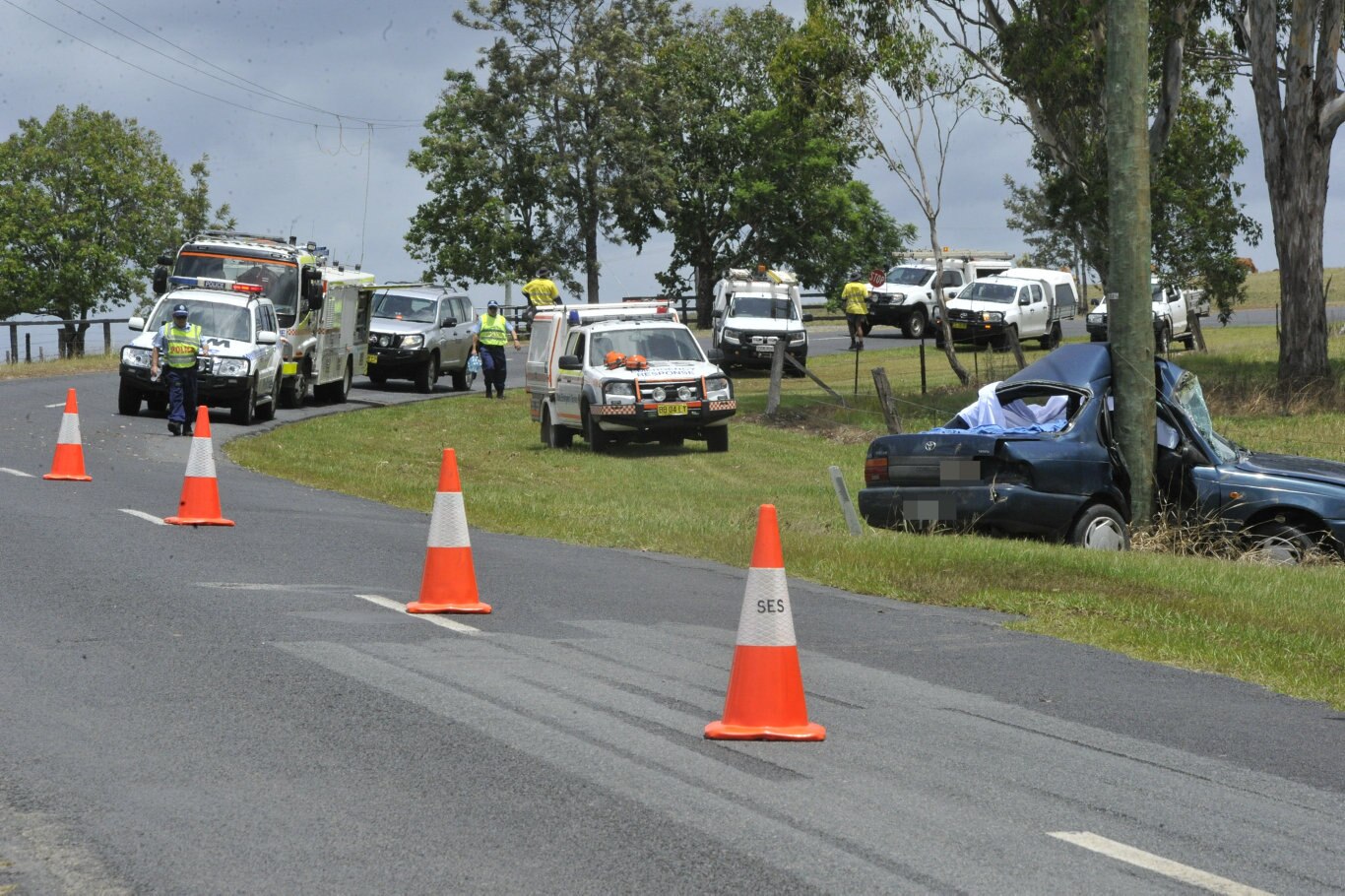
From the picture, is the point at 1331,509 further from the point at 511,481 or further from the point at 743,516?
the point at 511,481

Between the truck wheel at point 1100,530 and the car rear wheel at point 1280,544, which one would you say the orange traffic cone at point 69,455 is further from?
the car rear wheel at point 1280,544

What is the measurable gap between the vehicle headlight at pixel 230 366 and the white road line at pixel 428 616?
662 inches

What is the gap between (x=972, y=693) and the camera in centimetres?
850

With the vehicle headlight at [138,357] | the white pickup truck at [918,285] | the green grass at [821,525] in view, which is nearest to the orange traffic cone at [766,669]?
the green grass at [821,525]

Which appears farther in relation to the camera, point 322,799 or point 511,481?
point 511,481

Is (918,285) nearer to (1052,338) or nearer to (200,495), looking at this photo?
(1052,338)

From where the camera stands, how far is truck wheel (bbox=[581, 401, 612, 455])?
25.0 metres

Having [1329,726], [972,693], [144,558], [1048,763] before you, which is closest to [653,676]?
[972,693]

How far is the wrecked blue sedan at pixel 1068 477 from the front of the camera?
13953 millimetres

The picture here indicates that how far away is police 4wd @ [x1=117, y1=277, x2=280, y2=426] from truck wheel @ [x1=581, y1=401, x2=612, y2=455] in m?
5.39

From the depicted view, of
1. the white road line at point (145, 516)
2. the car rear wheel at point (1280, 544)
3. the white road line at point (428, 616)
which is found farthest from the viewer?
the white road line at point (145, 516)

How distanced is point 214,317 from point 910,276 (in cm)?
3297

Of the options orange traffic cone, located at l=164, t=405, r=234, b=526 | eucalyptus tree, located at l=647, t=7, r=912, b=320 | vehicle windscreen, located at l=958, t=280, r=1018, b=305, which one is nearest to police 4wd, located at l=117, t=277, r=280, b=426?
orange traffic cone, located at l=164, t=405, r=234, b=526

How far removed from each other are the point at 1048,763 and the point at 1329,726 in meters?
1.87
